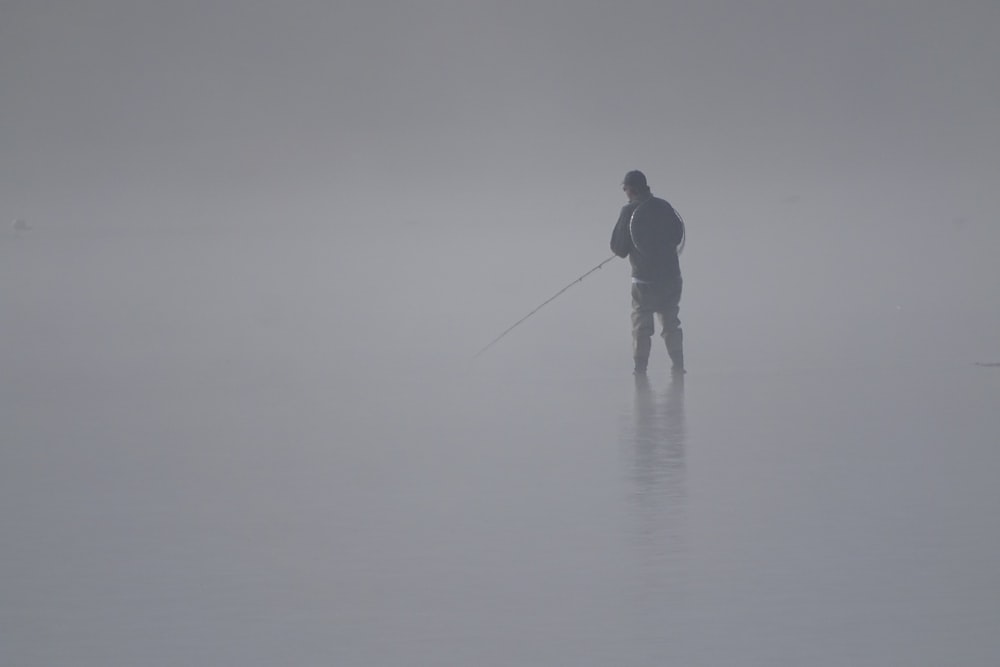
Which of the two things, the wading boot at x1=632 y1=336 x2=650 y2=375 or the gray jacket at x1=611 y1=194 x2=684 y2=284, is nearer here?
the gray jacket at x1=611 y1=194 x2=684 y2=284

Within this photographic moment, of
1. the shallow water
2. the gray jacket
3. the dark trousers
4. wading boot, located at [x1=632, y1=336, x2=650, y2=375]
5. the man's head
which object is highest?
the man's head

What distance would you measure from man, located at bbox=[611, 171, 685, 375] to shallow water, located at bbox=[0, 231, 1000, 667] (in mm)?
274

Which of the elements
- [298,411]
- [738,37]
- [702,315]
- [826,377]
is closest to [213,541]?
[298,411]

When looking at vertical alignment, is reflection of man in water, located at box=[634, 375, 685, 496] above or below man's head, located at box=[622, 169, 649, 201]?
below

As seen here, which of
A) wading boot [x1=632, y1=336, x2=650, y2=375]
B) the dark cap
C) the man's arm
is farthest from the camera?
wading boot [x1=632, y1=336, x2=650, y2=375]

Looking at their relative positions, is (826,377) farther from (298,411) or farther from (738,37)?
(738,37)

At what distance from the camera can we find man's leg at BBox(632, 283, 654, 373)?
939 centimetres

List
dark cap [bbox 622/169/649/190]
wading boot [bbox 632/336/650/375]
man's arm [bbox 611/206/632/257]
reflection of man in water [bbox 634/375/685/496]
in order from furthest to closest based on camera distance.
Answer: wading boot [bbox 632/336/650/375]
man's arm [bbox 611/206/632/257]
dark cap [bbox 622/169/649/190]
reflection of man in water [bbox 634/375/685/496]

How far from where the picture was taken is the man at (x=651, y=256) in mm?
9266

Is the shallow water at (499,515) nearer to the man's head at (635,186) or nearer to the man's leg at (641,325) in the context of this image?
the man's leg at (641,325)

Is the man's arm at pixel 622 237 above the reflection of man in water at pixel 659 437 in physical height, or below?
above

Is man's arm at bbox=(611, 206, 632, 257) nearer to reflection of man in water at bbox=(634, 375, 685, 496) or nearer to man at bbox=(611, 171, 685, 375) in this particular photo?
man at bbox=(611, 171, 685, 375)

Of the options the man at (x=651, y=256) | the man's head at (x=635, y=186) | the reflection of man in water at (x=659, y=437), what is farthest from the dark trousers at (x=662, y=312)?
the man's head at (x=635, y=186)

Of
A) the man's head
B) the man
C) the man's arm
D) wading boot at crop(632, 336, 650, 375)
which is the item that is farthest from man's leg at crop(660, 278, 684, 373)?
the man's head
